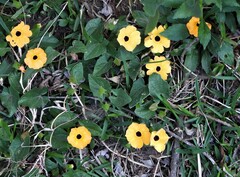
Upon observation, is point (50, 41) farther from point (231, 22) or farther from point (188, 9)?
point (231, 22)

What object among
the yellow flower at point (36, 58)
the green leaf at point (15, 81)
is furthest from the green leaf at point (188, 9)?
the green leaf at point (15, 81)

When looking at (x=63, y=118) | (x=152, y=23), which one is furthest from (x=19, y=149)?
(x=152, y=23)

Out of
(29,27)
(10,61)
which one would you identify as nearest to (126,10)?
(29,27)

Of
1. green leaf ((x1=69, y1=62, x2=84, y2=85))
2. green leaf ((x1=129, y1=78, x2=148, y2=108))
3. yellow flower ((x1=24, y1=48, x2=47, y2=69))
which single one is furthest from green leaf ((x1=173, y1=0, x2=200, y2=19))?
yellow flower ((x1=24, y1=48, x2=47, y2=69))

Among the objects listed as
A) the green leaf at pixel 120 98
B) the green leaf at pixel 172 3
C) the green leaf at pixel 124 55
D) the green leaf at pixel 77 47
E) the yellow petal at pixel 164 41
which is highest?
the green leaf at pixel 172 3

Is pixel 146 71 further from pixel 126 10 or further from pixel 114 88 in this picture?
pixel 126 10

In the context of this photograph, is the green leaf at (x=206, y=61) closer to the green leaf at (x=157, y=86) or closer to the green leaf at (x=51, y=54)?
the green leaf at (x=157, y=86)
